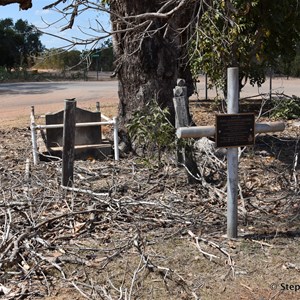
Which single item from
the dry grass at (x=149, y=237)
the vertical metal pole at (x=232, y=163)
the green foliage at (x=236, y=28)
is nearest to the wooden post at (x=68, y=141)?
the dry grass at (x=149, y=237)

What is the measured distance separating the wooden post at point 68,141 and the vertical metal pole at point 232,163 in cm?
220

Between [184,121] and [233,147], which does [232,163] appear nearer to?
[233,147]

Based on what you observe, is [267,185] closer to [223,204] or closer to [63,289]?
[223,204]

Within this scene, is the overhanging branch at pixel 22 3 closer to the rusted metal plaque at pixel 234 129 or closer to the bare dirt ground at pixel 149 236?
the bare dirt ground at pixel 149 236

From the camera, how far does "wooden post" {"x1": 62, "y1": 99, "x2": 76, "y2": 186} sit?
6.59 meters

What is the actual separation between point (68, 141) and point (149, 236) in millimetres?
1874

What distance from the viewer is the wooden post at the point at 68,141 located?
21.6 ft

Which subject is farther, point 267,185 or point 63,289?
point 267,185

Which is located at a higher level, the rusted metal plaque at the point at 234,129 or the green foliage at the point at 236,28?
the green foliage at the point at 236,28

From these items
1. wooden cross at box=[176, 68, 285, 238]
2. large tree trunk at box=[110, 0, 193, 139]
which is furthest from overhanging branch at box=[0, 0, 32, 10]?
wooden cross at box=[176, 68, 285, 238]

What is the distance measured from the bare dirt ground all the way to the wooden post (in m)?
0.19

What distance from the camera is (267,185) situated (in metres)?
7.01

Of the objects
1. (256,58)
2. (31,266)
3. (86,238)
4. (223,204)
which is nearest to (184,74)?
(256,58)

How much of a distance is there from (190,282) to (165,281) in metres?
0.20
